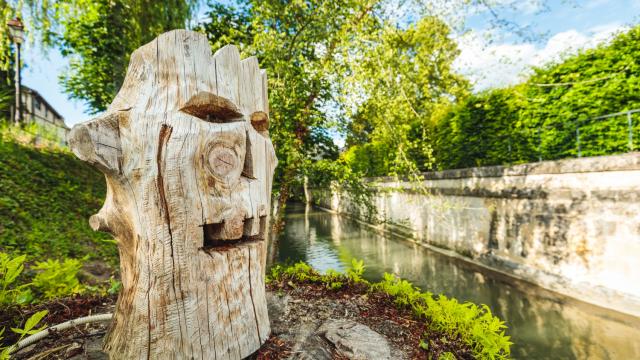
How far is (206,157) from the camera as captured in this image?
1.82 m

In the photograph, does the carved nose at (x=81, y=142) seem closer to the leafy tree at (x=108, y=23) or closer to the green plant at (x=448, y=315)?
the green plant at (x=448, y=315)

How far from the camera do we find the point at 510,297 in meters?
6.04

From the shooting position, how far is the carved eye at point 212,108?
1.87 m

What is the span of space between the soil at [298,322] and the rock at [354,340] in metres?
0.05

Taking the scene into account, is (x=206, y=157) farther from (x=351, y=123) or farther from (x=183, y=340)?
(x=351, y=123)

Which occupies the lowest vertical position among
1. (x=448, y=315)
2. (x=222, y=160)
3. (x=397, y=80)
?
(x=448, y=315)

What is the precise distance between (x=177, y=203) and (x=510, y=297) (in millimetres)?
6580

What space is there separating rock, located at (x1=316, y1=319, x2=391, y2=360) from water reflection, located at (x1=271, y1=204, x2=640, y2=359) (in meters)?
3.17

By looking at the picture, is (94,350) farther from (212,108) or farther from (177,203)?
(212,108)

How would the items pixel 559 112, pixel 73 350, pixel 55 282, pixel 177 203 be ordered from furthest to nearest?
pixel 559 112 < pixel 55 282 < pixel 73 350 < pixel 177 203

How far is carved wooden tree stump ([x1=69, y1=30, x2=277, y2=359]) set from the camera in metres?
1.73

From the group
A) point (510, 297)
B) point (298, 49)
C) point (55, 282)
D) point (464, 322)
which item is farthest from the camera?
point (510, 297)

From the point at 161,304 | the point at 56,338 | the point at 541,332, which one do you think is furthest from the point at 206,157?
the point at 541,332

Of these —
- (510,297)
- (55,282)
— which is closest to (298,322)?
(55,282)
